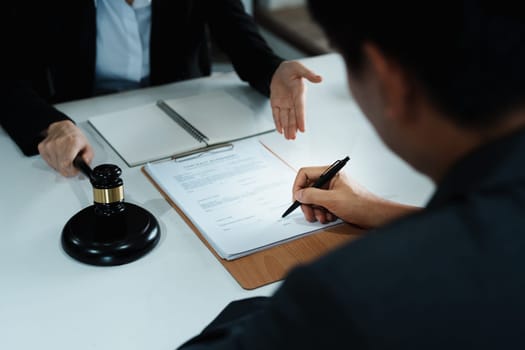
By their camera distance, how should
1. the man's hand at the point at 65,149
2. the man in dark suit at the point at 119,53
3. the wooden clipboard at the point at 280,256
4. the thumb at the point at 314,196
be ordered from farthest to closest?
the man in dark suit at the point at 119,53
the man's hand at the point at 65,149
the thumb at the point at 314,196
the wooden clipboard at the point at 280,256

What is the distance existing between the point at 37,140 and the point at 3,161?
0.08 m

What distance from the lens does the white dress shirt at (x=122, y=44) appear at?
179 cm

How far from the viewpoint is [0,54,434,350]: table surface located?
96 centimetres

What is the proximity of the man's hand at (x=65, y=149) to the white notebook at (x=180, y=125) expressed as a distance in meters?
0.09

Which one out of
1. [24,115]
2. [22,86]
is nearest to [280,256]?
[24,115]

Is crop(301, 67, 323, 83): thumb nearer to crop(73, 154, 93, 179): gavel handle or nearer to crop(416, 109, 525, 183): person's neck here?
crop(73, 154, 93, 179): gavel handle

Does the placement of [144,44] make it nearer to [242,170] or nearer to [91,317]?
[242,170]

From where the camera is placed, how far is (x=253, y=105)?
5.42 feet

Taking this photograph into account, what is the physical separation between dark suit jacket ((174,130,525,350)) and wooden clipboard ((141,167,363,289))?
0.49 metres

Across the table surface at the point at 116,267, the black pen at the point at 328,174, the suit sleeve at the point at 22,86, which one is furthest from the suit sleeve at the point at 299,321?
the suit sleeve at the point at 22,86

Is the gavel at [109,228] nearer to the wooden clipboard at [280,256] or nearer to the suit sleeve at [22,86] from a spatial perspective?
the wooden clipboard at [280,256]

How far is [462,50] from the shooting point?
551 mm

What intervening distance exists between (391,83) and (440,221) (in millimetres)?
134

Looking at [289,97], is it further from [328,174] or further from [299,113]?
[328,174]
